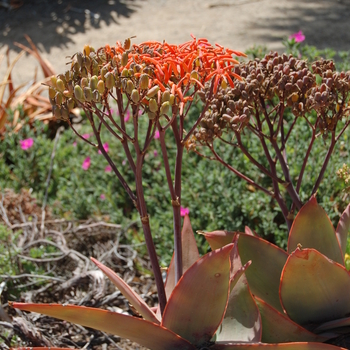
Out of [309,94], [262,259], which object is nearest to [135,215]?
[262,259]

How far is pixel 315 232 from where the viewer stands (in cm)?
191

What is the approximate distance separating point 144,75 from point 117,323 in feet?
2.62

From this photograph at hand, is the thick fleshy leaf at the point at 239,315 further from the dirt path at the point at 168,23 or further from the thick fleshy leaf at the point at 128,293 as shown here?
the dirt path at the point at 168,23

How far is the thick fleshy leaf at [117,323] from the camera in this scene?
1541mm

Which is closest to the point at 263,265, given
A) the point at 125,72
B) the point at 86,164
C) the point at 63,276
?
the point at 125,72

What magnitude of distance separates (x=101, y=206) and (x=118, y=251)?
53 cm

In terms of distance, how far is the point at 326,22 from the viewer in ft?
23.2

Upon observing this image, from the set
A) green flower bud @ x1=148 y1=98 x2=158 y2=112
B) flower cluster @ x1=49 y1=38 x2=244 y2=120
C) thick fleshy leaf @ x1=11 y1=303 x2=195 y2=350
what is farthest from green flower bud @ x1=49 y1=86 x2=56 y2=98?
thick fleshy leaf @ x1=11 y1=303 x2=195 y2=350

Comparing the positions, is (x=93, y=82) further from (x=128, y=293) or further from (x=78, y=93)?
(x=128, y=293)

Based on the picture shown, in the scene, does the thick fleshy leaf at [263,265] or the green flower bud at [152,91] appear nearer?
the green flower bud at [152,91]

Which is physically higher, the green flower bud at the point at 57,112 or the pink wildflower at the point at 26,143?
the green flower bud at the point at 57,112

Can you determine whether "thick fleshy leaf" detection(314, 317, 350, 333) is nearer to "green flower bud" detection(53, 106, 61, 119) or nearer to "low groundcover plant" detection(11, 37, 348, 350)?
"low groundcover plant" detection(11, 37, 348, 350)

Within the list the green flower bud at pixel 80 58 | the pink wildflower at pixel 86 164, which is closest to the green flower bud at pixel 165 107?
the green flower bud at pixel 80 58

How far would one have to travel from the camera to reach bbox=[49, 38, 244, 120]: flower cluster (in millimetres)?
1505
